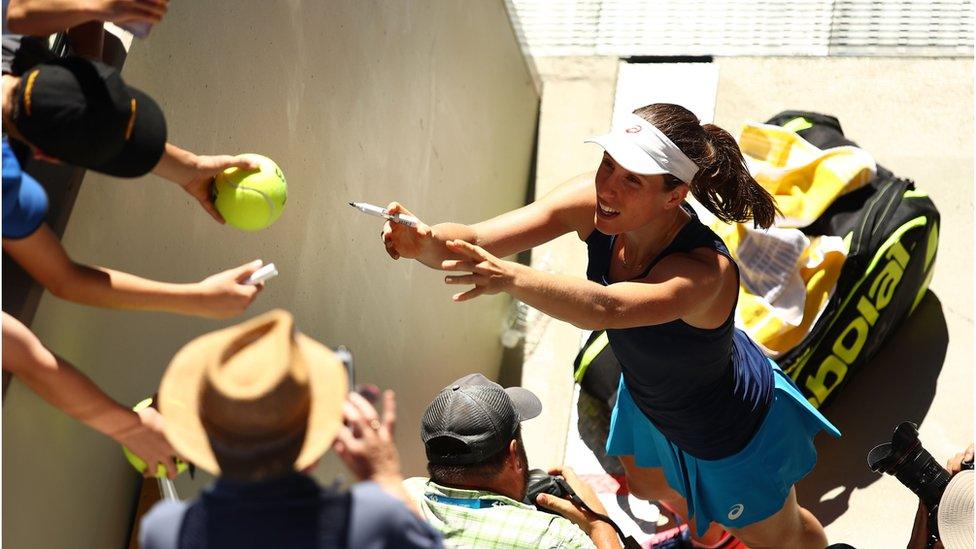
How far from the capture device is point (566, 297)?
6.75 ft

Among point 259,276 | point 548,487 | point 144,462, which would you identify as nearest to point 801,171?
point 548,487

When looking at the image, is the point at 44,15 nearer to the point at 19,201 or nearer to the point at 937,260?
the point at 19,201

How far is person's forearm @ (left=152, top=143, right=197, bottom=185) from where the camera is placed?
190cm

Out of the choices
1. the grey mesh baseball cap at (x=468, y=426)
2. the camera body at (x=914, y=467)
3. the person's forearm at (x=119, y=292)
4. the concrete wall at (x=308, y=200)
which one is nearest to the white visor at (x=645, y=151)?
the grey mesh baseball cap at (x=468, y=426)

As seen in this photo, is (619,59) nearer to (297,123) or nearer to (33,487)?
(297,123)

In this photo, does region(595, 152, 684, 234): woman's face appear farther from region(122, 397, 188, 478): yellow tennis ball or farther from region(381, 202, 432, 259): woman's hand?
region(122, 397, 188, 478): yellow tennis ball

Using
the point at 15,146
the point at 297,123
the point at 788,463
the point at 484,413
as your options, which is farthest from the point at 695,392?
the point at 15,146

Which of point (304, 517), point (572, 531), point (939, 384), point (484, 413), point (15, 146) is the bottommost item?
point (939, 384)

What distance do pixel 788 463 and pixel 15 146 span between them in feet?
6.26

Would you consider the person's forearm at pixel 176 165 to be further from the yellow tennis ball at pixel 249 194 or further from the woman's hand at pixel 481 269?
the woman's hand at pixel 481 269

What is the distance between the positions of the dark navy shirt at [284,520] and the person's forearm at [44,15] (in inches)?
→ 32.3

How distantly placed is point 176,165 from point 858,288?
2211 millimetres

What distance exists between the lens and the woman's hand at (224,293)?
1765 mm

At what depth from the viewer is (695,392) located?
255cm
